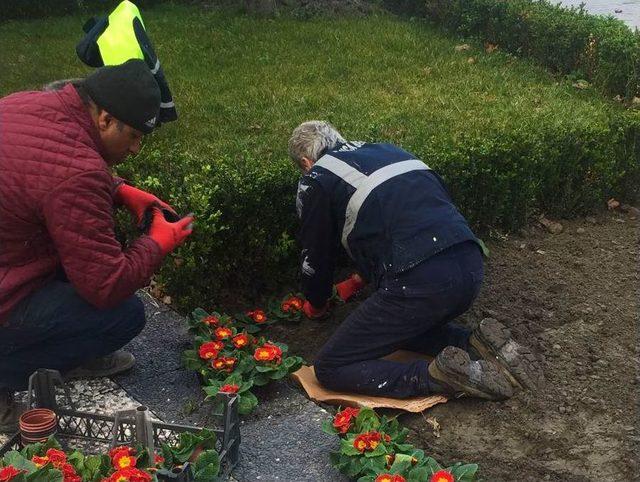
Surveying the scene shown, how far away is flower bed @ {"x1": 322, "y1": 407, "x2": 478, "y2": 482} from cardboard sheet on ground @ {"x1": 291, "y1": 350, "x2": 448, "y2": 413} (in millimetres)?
314

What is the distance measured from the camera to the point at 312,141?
4137 millimetres

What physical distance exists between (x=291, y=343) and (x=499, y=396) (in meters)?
1.24

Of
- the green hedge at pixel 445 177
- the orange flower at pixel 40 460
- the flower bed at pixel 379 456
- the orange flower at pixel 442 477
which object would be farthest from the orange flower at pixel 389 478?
the green hedge at pixel 445 177

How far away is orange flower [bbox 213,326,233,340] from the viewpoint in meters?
→ 4.00

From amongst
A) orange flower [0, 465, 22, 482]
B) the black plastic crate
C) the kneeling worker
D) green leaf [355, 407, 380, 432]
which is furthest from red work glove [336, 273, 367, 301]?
orange flower [0, 465, 22, 482]

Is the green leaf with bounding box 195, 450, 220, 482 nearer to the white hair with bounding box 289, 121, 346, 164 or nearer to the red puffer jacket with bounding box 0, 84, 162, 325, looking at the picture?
the red puffer jacket with bounding box 0, 84, 162, 325

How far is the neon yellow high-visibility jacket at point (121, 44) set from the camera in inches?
208

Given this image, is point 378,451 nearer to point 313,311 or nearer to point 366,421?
point 366,421

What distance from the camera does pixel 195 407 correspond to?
3.74 m

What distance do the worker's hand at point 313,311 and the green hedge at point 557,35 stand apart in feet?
15.5

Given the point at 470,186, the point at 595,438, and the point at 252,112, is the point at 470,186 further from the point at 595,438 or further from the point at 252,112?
the point at 252,112

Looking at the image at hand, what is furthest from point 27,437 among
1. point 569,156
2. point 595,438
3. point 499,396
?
point 569,156

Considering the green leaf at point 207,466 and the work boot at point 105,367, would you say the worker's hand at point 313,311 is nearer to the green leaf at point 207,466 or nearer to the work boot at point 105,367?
the work boot at point 105,367

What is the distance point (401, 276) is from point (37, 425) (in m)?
1.72
